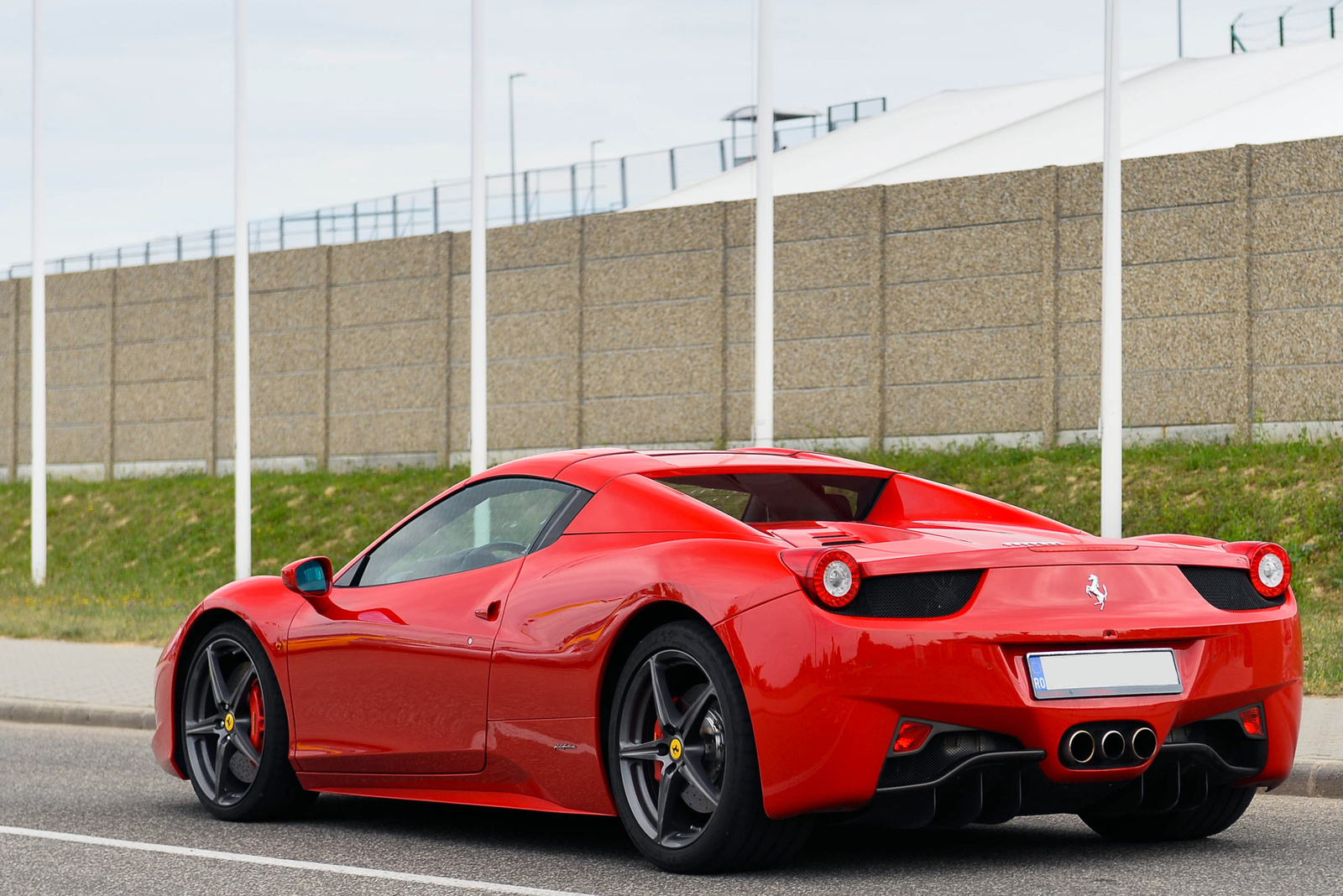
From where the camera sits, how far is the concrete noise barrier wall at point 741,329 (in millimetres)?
17453

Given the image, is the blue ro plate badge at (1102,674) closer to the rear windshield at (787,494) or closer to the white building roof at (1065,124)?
the rear windshield at (787,494)

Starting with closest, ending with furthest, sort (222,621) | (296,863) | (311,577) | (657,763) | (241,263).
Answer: (657,763) → (296,863) → (311,577) → (222,621) → (241,263)

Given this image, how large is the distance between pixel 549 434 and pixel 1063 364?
7684 millimetres

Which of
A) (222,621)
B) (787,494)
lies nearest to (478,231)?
(222,621)

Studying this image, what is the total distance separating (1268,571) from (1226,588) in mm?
177

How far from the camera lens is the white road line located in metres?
5.20

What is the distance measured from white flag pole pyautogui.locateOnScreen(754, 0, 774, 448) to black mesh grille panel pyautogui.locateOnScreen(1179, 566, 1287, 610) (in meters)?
10.2

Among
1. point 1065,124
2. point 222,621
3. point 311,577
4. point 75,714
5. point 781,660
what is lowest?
point 75,714

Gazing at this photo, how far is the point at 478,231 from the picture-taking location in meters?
17.9

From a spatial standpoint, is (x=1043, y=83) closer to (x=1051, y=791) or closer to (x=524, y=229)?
(x=524, y=229)

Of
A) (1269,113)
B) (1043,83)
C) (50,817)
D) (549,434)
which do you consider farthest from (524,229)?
(50,817)

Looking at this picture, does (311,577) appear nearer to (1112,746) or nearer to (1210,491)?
(1112,746)

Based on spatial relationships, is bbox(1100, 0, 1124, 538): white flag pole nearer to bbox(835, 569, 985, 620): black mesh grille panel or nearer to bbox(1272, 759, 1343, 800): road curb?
bbox(1272, 759, 1343, 800): road curb

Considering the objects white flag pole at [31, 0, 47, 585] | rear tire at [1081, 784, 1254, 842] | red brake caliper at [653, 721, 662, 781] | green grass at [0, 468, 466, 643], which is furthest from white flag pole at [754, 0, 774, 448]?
white flag pole at [31, 0, 47, 585]
